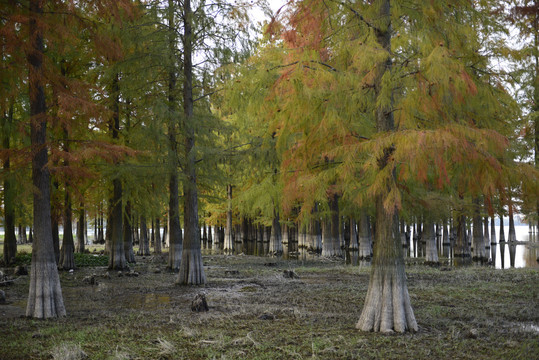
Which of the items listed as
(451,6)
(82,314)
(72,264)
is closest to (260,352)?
(82,314)

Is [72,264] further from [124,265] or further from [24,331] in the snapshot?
[24,331]

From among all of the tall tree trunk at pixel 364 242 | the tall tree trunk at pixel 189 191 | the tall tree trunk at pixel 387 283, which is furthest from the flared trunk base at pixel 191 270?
the tall tree trunk at pixel 364 242

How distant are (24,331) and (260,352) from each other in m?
4.83

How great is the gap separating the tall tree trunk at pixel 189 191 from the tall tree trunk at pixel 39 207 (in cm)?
597

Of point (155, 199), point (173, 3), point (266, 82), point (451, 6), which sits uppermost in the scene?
point (173, 3)

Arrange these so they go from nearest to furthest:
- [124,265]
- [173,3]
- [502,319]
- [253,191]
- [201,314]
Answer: [502,319], [201,314], [173,3], [124,265], [253,191]

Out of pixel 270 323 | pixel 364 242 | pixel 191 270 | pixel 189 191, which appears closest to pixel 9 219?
pixel 189 191

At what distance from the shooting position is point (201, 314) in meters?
10.8

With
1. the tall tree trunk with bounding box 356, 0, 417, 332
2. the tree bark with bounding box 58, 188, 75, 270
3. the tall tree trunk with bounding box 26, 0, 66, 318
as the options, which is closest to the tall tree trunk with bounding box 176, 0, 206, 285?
the tall tree trunk with bounding box 26, 0, 66, 318

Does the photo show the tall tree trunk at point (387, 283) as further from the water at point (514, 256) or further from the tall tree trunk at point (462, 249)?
the tall tree trunk at point (462, 249)

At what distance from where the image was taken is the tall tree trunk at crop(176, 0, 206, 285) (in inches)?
660

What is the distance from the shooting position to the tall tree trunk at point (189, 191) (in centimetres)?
1677

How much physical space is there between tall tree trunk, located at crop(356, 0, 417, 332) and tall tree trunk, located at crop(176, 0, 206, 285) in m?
8.74

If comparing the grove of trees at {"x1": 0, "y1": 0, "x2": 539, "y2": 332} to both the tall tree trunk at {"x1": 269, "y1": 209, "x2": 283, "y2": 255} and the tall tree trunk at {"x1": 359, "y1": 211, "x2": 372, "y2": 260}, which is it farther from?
the tall tree trunk at {"x1": 269, "y1": 209, "x2": 283, "y2": 255}
